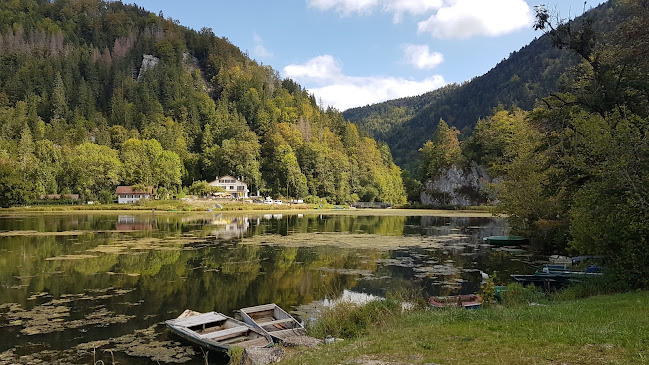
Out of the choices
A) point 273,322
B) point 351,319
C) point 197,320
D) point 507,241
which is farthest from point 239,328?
point 507,241

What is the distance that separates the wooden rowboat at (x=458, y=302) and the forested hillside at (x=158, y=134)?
310 feet

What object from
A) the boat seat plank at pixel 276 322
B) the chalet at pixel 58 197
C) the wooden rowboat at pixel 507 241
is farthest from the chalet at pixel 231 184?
the boat seat plank at pixel 276 322

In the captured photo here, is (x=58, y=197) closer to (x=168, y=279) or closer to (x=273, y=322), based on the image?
(x=168, y=279)

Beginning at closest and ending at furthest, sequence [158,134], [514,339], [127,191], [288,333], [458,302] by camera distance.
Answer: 1. [514,339]
2. [288,333]
3. [458,302]
4. [127,191]
5. [158,134]

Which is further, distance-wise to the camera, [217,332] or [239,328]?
[239,328]

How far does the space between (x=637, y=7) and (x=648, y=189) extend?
11810mm

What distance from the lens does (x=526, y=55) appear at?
19912 cm

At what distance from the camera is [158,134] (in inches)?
5320

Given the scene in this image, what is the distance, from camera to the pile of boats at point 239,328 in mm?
12820

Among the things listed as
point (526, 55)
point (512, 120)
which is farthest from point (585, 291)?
point (526, 55)

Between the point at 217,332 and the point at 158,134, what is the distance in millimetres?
132966

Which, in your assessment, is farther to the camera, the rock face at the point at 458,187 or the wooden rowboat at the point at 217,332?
the rock face at the point at 458,187

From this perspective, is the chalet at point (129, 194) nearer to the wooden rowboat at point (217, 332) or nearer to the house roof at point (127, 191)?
the house roof at point (127, 191)

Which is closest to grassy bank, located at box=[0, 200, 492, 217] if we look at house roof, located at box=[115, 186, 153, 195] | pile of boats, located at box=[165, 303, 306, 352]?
house roof, located at box=[115, 186, 153, 195]
